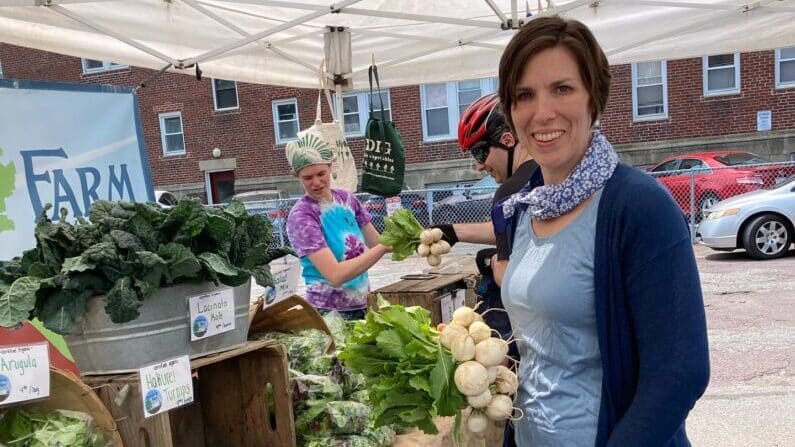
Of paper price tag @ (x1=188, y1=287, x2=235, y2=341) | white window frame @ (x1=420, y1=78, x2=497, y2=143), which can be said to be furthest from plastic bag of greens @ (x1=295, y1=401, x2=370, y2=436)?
white window frame @ (x1=420, y1=78, x2=497, y2=143)

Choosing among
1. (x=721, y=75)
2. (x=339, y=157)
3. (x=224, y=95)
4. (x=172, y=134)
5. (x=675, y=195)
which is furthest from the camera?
(x=172, y=134)

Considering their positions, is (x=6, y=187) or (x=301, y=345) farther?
(x=6, y=187)

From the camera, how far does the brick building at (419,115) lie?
16.8 meters

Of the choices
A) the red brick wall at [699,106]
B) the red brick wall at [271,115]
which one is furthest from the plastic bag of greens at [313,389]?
the red brick wall at [271,115]

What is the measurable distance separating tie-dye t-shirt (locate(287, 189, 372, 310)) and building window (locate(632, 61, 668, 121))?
16.2 meters

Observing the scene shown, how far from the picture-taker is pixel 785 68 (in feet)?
54.5

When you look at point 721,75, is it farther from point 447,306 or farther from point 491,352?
point 491,352

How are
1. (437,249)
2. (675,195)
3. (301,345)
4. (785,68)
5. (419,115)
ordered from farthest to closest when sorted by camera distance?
1. (419,115)
2. (785,68)
3. (675,195)
4. (437,249)
5. (301,345)

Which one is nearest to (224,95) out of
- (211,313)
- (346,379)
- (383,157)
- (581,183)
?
(383,157)

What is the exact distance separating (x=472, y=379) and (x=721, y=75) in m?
18.3

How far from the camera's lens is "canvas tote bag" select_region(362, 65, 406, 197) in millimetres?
5328

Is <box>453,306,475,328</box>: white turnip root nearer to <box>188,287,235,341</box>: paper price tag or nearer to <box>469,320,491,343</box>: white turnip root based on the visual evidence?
<box>469,320,491,343</box>: white turnip root

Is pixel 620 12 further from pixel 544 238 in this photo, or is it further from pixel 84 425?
pixel 84 425

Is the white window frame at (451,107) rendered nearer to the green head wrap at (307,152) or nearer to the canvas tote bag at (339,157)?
the canvas tote bag at (339,157)
